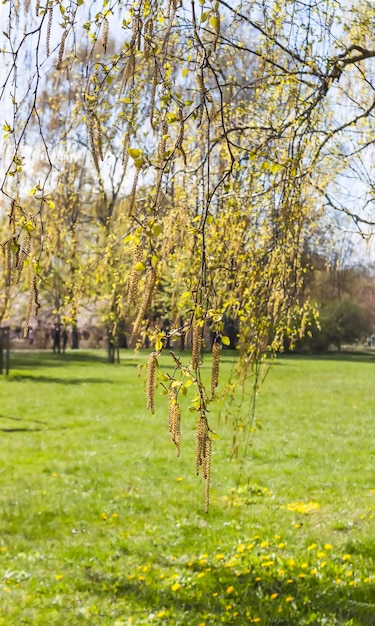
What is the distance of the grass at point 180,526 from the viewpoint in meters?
4.75

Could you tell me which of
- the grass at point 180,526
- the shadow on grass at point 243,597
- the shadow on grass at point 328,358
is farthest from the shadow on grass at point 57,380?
the shadow on grass at point 243,597

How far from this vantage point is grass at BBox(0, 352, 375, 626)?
4.75 meters

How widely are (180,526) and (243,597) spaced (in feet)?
5.54

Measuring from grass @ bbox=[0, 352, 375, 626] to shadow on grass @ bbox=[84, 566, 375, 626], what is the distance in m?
0.01

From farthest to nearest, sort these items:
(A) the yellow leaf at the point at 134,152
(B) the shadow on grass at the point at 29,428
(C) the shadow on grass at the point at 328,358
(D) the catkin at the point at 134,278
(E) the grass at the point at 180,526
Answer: (C) the shadow on grass at the point at 328,358, (B) the shadow on grass at the point at 29,428, (E) the grass at the point at 180,526, (A) the yellow leaf at the point at 134,152, (D) the catkin at the point at 134,278

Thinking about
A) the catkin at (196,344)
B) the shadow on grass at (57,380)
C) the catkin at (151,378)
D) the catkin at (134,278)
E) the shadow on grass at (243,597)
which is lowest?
the shadow on grass at (243,597)

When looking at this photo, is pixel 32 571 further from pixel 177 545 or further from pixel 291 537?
pixel 291 537

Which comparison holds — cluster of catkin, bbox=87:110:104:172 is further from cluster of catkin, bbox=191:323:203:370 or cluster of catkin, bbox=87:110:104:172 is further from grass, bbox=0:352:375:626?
grass, bbox=0:352:375:626

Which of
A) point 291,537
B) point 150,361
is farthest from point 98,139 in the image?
point 291,537

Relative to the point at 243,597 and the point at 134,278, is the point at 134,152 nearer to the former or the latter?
the point at 134,278

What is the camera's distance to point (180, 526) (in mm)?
6438

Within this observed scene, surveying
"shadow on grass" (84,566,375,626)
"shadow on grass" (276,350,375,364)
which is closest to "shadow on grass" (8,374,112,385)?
"shadow on grass" (276,350,375,364)

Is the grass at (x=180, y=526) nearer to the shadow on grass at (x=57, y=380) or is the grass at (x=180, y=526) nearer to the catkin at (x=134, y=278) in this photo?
the catkin at (x=134, y=278)

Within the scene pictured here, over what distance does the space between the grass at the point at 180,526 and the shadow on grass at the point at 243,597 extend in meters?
0.01
